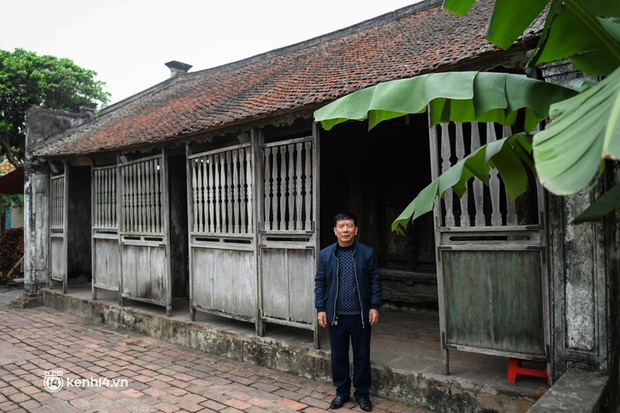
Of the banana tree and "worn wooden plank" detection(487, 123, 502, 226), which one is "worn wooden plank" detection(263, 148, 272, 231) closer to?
"worn wooden plank" detection(487, 123, 502, 226)

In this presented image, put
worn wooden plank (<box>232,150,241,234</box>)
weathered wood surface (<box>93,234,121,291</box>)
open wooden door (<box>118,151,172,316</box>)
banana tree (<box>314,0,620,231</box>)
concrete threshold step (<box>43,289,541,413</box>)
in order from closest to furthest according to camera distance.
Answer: banana tree (<box>314,0,620,231</box>) < concrete threshold step (<box>43,289,541,413</box>) < worn wooden plank (<box>232,150,241,234</box>) < open wooden door (<box>118,151,172,316</box>) < weathered wood surface (<box>93,234,121,291</box>)

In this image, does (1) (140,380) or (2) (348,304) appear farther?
(1) (140,380)

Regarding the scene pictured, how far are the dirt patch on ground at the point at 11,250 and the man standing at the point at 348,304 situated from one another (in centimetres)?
1385

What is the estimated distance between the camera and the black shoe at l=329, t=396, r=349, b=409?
4.42 meters

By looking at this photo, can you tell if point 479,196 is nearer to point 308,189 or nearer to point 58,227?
point 308,189

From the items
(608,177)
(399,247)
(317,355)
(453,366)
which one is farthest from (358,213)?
(608,177)

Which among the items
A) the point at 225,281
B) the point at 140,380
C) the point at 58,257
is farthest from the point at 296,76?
the point at 58,257

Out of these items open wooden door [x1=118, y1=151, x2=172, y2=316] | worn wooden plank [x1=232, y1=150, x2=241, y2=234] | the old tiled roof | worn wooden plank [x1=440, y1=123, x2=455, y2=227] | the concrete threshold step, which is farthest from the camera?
open wooden door [x1=118, y1=151, x2=172, y2=316]

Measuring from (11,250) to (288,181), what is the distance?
1358 cm

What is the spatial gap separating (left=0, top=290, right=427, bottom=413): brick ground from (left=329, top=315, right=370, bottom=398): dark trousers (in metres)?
0.20

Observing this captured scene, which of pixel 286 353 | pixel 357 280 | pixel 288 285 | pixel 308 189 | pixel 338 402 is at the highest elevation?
pixel 308 189

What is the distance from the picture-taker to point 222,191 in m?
6.72

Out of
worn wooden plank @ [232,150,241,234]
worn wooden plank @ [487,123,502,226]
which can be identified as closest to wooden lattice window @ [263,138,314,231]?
worn wooden plank @ [232,150,241,234]

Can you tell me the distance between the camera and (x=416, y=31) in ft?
23.4
